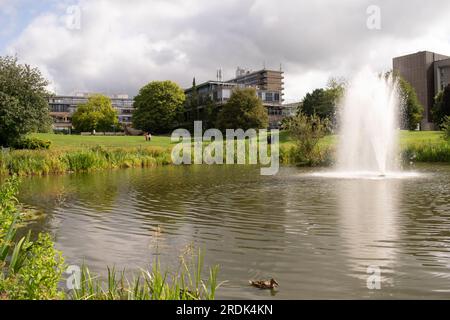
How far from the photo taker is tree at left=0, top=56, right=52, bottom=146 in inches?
1406

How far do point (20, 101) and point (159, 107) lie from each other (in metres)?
58.2

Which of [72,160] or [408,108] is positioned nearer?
[72,160]

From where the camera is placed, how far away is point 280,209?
13.4 m

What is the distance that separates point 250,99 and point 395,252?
227 ft

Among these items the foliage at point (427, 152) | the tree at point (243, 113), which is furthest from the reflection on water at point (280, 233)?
the tree at point (243, 113)

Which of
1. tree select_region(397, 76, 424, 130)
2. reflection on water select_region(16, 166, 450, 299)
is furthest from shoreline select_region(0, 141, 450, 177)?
tree select_region(397, 76, 424, 130)

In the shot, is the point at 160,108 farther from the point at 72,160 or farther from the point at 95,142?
the point at 72,160

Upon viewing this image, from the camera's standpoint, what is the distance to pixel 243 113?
247 ft

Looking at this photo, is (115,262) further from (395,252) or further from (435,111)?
(435,111)

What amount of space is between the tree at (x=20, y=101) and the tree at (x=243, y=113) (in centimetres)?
4051

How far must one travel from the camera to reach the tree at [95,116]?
10744 centimetres

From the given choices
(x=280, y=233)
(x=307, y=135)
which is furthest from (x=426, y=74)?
(x=280, y=233)

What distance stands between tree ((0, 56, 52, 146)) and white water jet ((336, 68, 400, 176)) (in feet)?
79.6

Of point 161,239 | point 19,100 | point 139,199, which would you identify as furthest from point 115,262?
point 19,100
